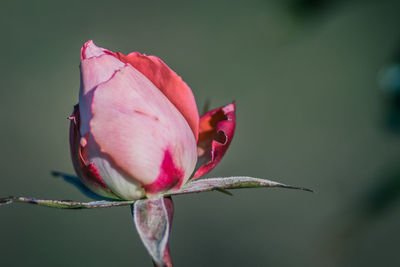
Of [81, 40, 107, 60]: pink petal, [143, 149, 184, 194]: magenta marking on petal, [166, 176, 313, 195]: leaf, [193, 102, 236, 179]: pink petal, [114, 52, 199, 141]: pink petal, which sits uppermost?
[81, 40, 107, 60]: pink petal

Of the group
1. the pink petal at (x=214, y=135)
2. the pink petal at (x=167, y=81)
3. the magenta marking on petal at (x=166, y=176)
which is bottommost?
the magenta marking on petal at (x=166, y=176)

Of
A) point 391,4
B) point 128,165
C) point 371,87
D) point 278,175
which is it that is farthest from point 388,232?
point 128,165

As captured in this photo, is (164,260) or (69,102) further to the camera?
(69,102)

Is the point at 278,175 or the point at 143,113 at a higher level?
the point at 143,113

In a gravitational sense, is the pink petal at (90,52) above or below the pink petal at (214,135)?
above

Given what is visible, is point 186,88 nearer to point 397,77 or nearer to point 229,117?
point 229,117
